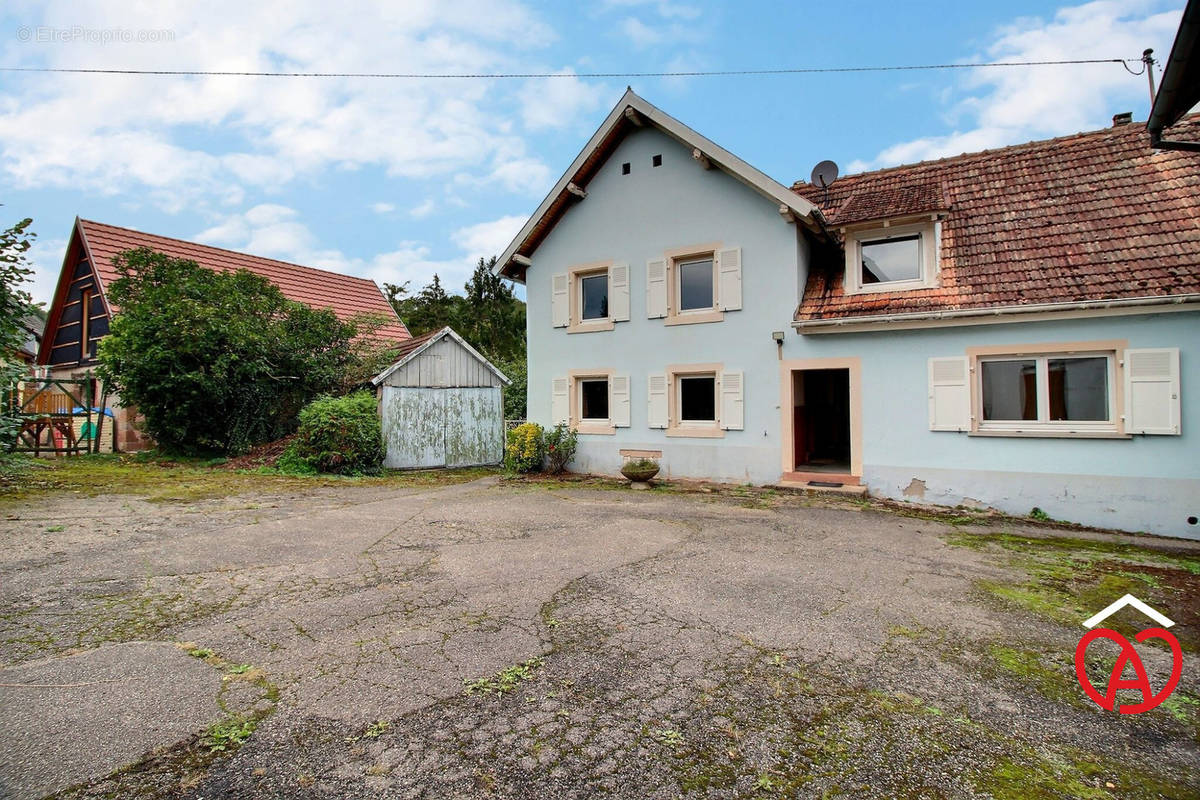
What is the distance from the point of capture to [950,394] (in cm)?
948

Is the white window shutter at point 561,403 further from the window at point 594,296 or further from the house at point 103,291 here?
the house at point 103,291

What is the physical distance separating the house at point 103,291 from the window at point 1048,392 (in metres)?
16.9

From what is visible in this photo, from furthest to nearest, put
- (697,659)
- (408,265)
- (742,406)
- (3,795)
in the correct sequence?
(408,265) → (742,406) → (697,659) → (3,795)

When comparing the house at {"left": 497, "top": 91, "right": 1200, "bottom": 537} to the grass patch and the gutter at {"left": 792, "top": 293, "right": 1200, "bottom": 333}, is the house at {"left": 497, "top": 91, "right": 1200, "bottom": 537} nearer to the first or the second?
the gutter at {"left": 792, "top": 293, "right": 1200, "bottom": 333}

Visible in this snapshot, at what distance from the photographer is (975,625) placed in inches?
174

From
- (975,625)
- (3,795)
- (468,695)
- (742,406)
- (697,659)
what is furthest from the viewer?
(742,406)

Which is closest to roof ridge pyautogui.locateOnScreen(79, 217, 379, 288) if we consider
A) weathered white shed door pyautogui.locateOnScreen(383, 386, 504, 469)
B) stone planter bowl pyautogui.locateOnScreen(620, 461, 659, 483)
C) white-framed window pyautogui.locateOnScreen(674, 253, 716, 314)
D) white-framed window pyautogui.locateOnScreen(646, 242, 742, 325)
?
weathered white shed door pyautogui.locateOnScreen(383, 386, 504, 469)

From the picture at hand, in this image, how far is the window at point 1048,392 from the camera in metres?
8.55

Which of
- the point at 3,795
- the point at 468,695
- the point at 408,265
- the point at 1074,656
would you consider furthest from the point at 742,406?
the point at 408,265

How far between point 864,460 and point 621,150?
338 inches

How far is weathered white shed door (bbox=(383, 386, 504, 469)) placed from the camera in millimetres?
14828

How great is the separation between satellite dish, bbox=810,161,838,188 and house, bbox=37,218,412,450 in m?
14.0

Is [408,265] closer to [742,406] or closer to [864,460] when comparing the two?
[742,406]

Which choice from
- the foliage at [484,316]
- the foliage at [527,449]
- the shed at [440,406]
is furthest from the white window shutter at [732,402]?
the foliage at [484,316]
